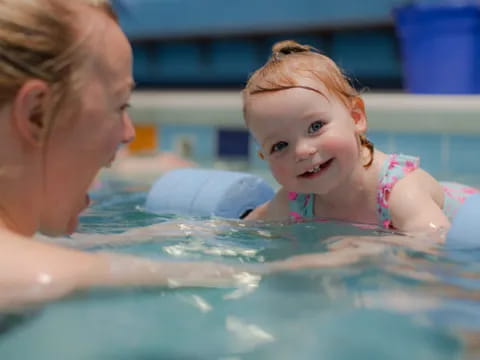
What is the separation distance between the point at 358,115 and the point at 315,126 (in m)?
0.26

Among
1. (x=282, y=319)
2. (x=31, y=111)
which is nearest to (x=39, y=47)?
(x=31, y=111)

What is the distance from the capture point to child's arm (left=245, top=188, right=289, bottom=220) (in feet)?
8.55

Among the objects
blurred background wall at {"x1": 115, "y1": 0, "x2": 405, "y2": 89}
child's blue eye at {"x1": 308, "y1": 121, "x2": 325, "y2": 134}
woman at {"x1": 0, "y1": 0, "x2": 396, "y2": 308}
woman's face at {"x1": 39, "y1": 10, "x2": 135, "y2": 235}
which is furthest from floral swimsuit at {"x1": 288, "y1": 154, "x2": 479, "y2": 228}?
blurred background wall at {"x1": 115, "y1": 0, "x2": 405, "y2": 89}

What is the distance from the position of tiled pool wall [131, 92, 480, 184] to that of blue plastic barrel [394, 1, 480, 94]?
2.50 ft

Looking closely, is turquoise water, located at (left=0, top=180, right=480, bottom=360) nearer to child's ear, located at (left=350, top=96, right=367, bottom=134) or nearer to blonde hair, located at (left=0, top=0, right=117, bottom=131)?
blonde hair, located at (left=0, top=0, right=117, bottom=131)

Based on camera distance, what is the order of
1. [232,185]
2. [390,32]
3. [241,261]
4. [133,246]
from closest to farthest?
[241,261] < [133,246] < [232,185] < [390,32]

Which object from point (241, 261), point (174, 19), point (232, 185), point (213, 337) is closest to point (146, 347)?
point (213, 337)

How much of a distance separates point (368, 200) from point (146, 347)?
1.47 metres

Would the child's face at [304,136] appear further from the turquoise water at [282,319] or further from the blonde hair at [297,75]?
the turquoise water at [282,319]

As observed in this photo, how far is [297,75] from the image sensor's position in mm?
2273

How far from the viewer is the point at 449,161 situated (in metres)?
4.53

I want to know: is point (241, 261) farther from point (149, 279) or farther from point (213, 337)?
point (213, 337)

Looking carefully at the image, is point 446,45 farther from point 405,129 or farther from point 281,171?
point 281,171

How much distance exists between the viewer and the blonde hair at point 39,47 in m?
1.31
